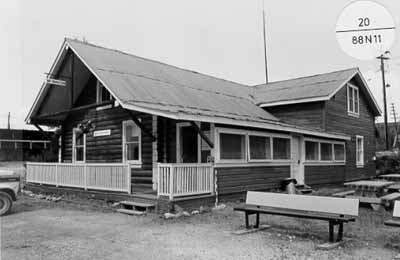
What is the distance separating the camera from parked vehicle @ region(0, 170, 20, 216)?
9609mm

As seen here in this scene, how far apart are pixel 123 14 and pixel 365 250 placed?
21.2ft

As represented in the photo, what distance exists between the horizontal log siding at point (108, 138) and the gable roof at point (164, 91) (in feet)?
3.84

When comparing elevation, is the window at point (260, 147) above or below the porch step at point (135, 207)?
above

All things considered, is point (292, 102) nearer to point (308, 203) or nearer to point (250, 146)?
point (250, 146)

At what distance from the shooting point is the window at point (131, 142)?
12719mm

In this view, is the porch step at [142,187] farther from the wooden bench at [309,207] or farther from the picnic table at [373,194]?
the picnic table at [373,194]

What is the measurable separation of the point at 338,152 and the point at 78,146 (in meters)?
11.4

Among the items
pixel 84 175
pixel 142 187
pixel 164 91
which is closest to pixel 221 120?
pixel 164 91

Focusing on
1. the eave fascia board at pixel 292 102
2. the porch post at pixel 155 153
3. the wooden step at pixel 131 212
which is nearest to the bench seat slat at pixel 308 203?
the wooden step at pixel 131 212

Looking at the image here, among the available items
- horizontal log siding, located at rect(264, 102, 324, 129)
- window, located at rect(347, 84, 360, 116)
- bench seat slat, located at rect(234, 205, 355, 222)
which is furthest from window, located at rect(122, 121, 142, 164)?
window, located at rect(347, 84, 360, 116)

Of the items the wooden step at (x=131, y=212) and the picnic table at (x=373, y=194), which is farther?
the picnic table at (x=373, y=194)

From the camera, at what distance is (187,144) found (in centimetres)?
1216

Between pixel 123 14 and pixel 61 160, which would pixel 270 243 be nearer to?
pixel 123 14

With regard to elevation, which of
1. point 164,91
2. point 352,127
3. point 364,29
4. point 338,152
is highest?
point 364,29
